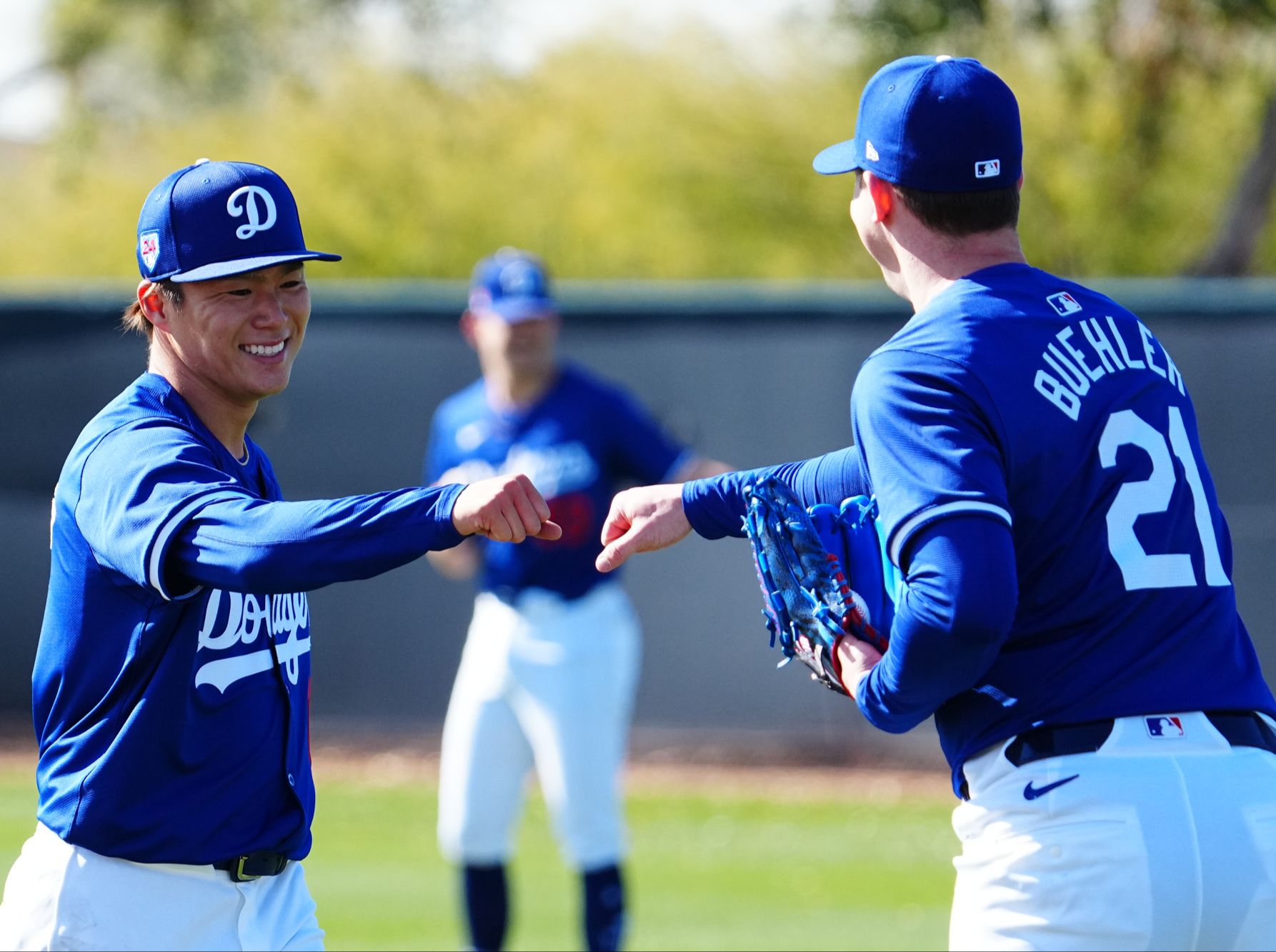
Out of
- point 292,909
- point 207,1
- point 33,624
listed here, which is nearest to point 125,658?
point 292,909

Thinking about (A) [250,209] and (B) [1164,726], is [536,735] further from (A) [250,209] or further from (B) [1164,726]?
(B) [1164,726]

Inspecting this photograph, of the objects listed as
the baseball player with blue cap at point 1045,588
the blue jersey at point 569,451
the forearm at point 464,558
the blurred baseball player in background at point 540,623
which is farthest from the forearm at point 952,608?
the forearm at point 464,558

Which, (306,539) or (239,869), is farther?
(239,869)

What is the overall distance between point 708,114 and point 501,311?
43.2ft

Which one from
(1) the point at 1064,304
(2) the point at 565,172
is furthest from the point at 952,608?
(2) the point at 565,172

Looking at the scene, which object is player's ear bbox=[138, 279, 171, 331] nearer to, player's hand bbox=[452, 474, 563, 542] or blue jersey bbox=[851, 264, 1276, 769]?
player's hand bbox=[452, 474, 563, 542]

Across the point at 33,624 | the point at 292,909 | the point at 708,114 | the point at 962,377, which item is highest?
the point at 708,114

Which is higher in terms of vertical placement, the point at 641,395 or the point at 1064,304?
the point at 1064,304

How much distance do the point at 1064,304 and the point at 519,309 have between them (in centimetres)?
384

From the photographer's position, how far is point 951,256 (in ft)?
8.23

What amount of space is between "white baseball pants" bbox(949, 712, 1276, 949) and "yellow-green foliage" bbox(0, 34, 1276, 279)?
15.2 m

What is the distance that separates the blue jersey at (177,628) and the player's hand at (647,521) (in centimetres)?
45

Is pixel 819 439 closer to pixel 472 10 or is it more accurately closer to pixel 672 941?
pixel 672 941

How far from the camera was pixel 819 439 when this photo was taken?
9.30 metres
